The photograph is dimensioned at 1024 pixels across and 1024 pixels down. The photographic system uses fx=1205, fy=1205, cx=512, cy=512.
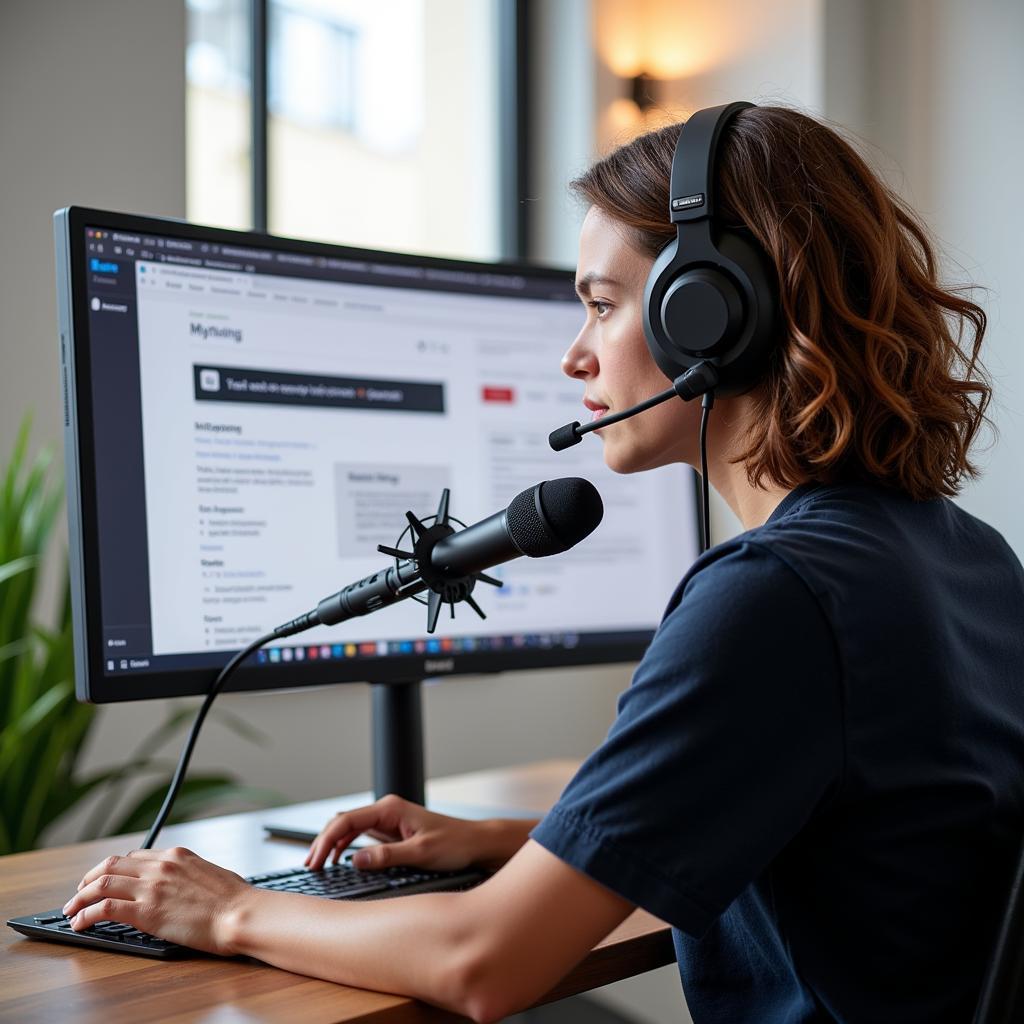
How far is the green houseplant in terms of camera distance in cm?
160

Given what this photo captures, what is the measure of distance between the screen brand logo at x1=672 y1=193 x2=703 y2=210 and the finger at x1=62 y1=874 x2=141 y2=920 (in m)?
0.61

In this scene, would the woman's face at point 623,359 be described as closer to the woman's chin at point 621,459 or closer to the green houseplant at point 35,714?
the woman's chin at point 621,459

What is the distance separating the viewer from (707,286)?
84cm

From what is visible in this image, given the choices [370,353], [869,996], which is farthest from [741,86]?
[869,996]

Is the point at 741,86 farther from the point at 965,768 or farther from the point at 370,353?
the point at 965,768

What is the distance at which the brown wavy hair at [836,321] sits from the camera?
32.8 inches

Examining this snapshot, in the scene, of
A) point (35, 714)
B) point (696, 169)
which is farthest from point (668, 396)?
point (35, 714)

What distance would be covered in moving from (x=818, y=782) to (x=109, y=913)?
1.59 feet

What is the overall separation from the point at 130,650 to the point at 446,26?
2379 millimetres

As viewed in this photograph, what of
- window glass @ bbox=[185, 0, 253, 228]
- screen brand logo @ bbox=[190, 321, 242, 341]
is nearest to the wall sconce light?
window glass @ bbox=[185, 0, 253, 228]

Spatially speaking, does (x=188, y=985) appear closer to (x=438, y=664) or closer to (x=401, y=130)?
(x=438, y=664)

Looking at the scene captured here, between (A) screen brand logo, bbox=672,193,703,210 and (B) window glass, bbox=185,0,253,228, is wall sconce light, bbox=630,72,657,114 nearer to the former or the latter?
(B) window glass, bbox=185,0,253,228

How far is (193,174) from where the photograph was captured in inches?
95.0

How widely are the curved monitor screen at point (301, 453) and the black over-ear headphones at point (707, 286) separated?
397 millimetres
